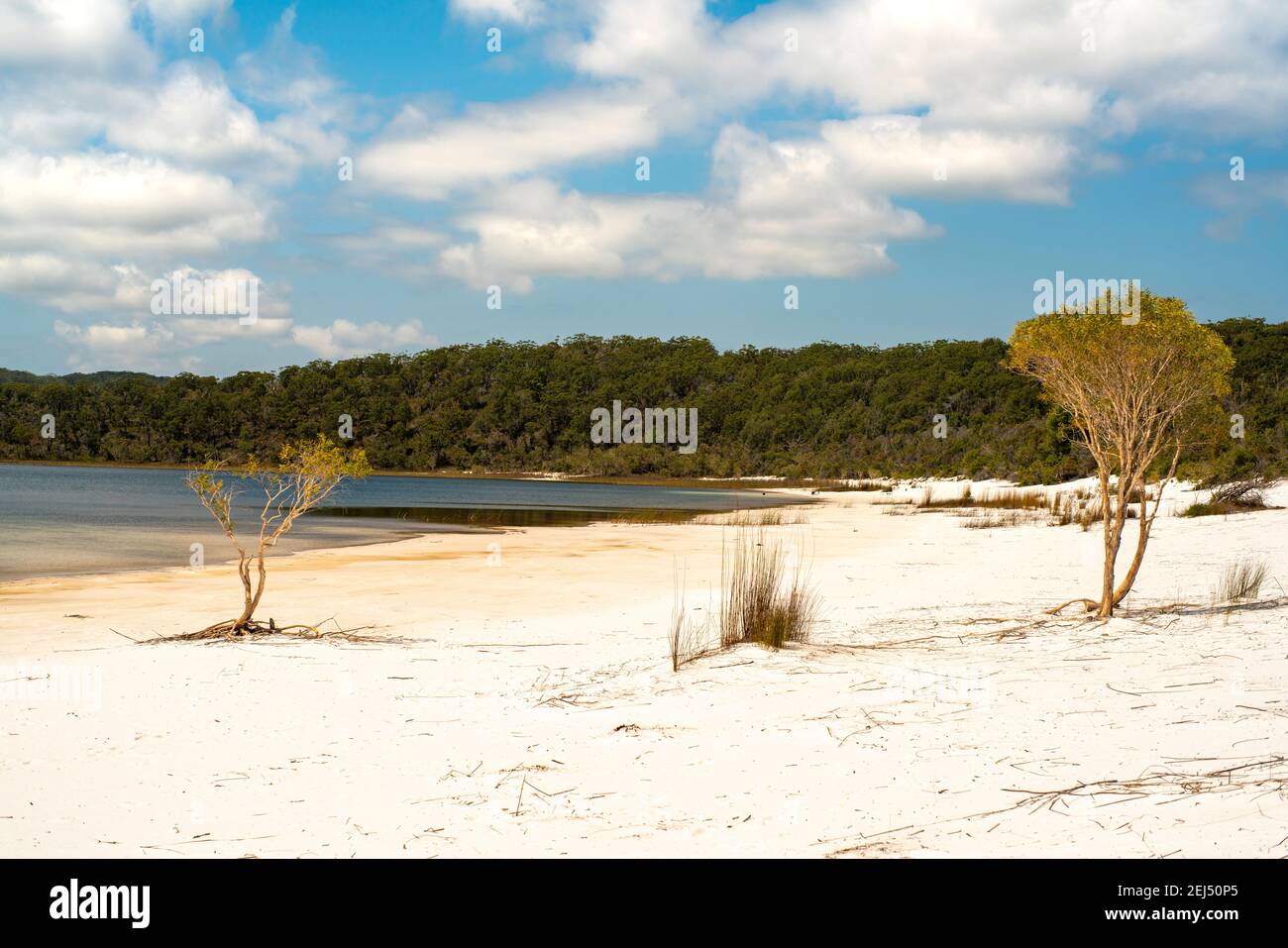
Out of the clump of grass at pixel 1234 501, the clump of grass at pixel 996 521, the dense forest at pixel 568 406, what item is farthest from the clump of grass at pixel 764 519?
the dense forest at pixel 568 406

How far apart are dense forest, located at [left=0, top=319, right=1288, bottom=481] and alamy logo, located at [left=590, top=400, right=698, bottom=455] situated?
6.09ft

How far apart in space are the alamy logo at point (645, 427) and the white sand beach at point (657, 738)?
96.9 meters

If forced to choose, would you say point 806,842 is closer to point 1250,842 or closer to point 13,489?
point 1250,842

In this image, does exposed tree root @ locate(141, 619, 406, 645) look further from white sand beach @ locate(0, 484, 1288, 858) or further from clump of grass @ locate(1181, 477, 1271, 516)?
clump of grass @ locate(1181, 477, 1271, 516)

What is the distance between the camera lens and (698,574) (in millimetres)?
15516

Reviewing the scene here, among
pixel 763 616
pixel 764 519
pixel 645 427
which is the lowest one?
pixel 764 519

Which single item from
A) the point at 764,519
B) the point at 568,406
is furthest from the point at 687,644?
the point at 568,406

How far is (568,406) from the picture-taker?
12119 cm

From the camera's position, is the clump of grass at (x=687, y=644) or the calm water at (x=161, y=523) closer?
the clump of grass at (x=687, y=644)

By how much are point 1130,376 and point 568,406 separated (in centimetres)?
11290

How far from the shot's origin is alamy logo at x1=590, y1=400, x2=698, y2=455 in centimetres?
11012

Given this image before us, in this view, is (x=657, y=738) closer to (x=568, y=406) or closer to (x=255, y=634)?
(x=255, y=634)

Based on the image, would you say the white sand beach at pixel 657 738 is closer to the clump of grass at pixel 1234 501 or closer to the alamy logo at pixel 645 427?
the clump of grass at pixel 1234 501
